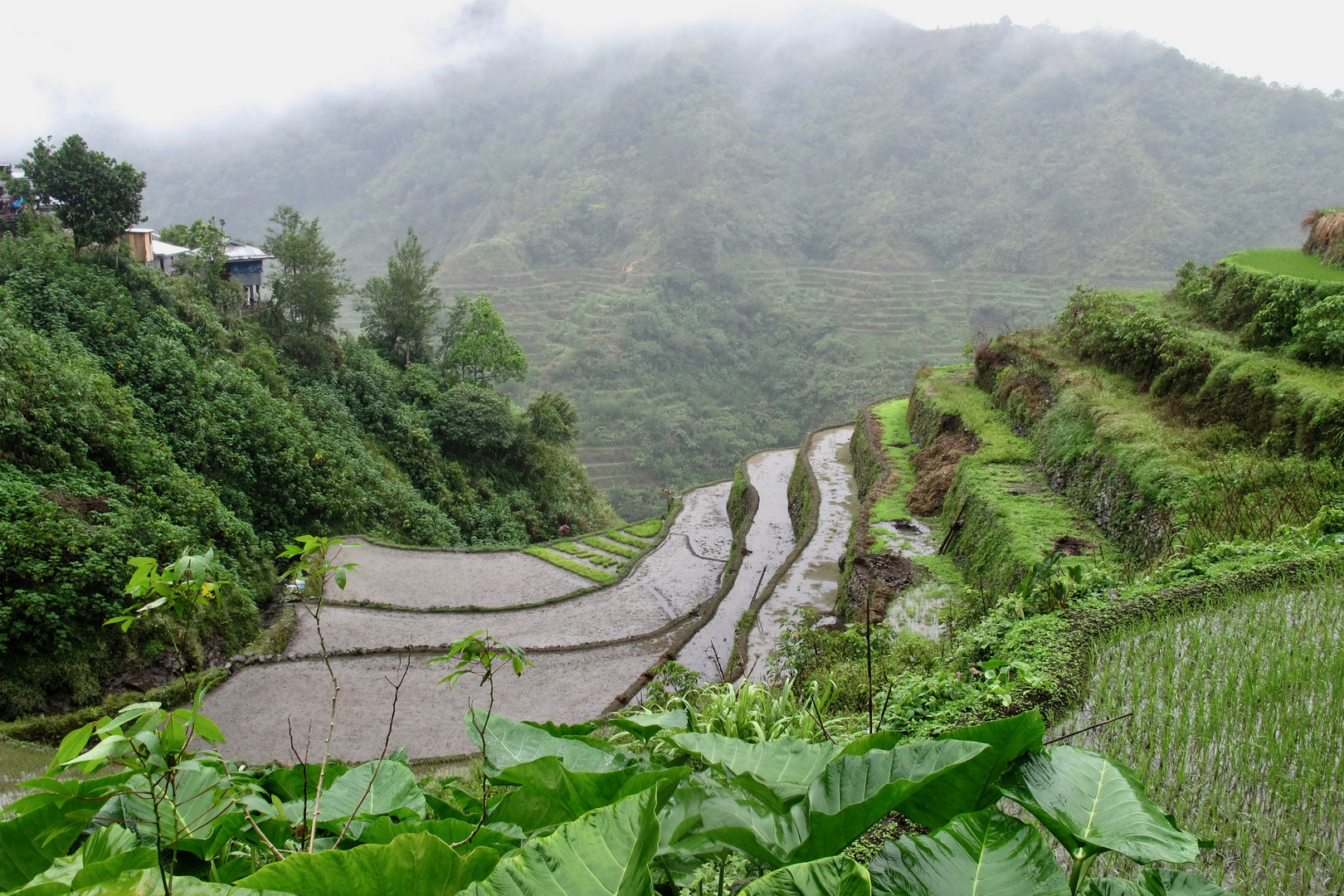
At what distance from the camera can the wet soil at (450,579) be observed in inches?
502

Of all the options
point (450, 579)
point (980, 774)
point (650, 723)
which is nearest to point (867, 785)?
point (980, 774)

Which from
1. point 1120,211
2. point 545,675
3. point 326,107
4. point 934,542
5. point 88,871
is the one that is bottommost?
point 545,675

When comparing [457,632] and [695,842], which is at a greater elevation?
[695,842]

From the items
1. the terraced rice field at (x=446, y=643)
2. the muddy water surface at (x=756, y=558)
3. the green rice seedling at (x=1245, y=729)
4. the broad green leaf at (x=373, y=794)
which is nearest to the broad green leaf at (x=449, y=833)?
the broad green leaf at (x=373, y=794)

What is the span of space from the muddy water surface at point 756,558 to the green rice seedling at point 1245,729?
2.15 metres

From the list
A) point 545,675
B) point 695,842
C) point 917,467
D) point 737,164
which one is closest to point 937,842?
point 695,842

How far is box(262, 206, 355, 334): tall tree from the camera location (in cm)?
1959

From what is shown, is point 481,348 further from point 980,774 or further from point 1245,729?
point 980,774

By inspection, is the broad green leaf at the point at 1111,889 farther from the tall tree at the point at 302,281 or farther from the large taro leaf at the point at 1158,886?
the tall tree at the point at 302,281

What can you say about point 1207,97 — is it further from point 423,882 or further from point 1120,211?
point 423,882

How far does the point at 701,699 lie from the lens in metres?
6.10

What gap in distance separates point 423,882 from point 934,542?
439 inches

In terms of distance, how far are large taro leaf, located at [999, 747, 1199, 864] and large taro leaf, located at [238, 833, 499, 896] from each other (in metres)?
0.74

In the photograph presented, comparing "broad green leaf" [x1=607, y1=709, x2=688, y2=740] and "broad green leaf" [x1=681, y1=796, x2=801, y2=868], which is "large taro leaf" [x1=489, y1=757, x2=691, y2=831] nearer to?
"broad green leaf" [x1=681, y1=796, x2=801, y2=868]
